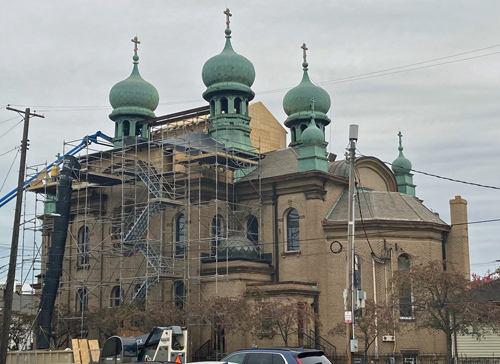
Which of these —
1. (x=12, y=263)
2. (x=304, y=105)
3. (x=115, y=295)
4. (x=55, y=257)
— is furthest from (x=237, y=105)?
(x=12, y=263)

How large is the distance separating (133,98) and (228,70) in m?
8.72

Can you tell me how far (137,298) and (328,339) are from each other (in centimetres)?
1144

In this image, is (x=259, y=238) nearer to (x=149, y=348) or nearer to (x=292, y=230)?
(x=292, y=230)

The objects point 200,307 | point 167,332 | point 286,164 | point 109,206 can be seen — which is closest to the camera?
point 167,332

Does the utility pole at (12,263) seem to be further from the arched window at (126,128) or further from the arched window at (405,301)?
the arched window at (126,128)

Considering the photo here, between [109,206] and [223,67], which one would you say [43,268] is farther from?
[223,67]

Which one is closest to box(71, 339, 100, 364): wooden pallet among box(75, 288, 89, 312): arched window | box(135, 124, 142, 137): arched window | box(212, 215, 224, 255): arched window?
box(212, 215, 224, 255): arched window

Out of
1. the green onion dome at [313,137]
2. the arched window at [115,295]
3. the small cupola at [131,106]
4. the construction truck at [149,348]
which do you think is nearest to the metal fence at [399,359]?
the green onion dome at [313,137]

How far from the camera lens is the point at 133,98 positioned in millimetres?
61219

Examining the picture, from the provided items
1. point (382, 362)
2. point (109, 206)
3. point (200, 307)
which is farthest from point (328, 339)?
point (109, 206)

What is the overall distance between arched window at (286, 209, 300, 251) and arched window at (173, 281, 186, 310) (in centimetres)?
704

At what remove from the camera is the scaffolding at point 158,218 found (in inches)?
1921

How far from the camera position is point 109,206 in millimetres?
55500

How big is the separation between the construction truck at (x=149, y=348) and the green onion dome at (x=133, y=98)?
30.5 metres
